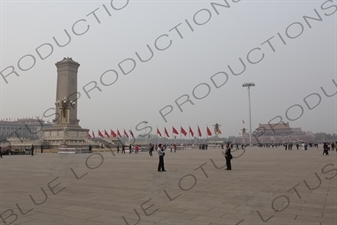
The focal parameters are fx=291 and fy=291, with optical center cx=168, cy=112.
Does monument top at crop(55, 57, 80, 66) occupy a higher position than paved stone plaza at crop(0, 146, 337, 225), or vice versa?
monument top at crop(55, 57, 80, 66)

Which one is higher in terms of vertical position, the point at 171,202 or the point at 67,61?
the point at 67,61

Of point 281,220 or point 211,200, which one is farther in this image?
point 211,200

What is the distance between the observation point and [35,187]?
9.85 metres

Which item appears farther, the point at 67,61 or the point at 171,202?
the point at 67,61

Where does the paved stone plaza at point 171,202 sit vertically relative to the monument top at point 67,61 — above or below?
below

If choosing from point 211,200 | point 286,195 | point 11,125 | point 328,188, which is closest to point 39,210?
point 211,200

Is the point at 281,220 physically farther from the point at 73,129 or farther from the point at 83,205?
the point at 73,129

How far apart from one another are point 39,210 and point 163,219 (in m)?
3.01

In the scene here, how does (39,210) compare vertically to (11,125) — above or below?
below

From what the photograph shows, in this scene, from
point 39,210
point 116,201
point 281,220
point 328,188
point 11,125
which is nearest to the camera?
point 281,220

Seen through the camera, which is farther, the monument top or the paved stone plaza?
the monument top

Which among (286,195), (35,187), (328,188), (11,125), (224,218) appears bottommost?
(328,188)

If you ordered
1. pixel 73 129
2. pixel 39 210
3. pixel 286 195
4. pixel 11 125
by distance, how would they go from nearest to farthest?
pixel 39 210 < pixel 286 195 < pixel 73 129 < pixel 11 125

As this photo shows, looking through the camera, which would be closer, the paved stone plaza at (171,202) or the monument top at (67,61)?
the paved stone plaza at (171,202)
